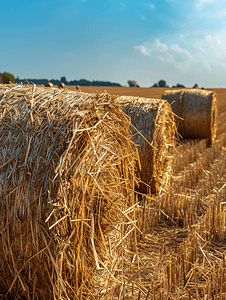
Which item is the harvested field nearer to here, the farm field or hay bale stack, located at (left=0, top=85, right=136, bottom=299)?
the farm field

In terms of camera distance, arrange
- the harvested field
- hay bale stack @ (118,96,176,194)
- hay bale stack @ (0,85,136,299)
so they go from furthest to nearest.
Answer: hay bale stack @ (118,96,176,194)
the harvested field
hay bale stack @ (0,85,136,299)

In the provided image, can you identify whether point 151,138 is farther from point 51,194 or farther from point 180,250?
point 51,194

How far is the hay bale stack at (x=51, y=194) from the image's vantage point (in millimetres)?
2340

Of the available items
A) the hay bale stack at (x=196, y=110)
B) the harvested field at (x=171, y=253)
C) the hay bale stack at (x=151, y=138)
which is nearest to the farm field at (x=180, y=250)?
the harvested field at (x=171, y=253)

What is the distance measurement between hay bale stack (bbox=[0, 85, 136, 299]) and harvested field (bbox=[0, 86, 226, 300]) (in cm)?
16

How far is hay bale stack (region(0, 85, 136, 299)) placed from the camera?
2.34 m

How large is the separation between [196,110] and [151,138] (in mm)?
4281

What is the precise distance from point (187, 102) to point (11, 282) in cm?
747

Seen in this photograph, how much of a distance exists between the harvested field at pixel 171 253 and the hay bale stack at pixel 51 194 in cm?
16

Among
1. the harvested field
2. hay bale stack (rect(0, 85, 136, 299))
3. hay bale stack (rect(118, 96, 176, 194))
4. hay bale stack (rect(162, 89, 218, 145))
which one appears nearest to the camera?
hay bale stack (rect(0, 85, 136, 299))

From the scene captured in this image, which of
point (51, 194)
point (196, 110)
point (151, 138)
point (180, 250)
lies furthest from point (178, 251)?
point (196, 110)

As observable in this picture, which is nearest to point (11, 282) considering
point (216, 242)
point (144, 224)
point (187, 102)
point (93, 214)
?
point (93, 214)

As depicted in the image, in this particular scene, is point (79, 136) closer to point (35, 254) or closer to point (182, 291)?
point (35, 254)

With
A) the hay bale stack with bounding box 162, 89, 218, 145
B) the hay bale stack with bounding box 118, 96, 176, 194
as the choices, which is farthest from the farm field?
the hay bale stack with bounding box 162, 89, 218, 145
